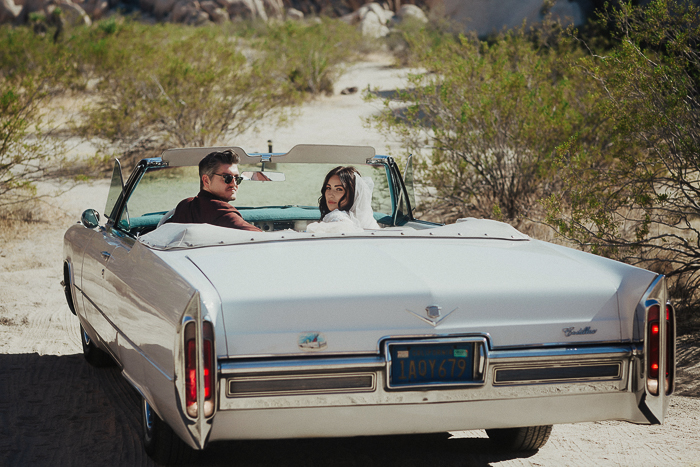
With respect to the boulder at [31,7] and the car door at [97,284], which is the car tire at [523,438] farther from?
the boulder at [31,7]

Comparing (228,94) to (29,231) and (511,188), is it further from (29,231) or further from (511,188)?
(511,188)

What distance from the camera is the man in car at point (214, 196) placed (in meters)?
4.18

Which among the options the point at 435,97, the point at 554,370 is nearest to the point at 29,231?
the point at 435,97

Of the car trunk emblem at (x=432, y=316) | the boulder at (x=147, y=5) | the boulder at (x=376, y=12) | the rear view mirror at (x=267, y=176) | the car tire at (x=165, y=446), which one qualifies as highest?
the boulder at (x=147, y=5)

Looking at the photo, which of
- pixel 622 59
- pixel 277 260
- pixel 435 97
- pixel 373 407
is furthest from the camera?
pixel 435 97

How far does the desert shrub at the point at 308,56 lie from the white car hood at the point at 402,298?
64.4ft

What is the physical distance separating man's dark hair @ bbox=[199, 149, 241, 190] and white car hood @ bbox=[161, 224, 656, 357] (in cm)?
127

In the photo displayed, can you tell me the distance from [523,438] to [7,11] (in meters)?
56.2

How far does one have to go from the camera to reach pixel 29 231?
9.95m

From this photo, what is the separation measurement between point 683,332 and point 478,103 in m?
4.72

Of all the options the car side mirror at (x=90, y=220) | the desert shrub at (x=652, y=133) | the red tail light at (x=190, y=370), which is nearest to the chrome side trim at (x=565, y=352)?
the red tail light at (x=190, y=370)

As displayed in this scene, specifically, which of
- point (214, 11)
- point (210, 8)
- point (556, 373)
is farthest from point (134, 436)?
point (210, 8)

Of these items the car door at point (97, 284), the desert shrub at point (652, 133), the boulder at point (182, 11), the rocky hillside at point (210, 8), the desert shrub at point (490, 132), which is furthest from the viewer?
the boulder at point (182, 11)

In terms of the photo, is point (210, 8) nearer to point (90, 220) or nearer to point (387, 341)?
point (90, 220)
